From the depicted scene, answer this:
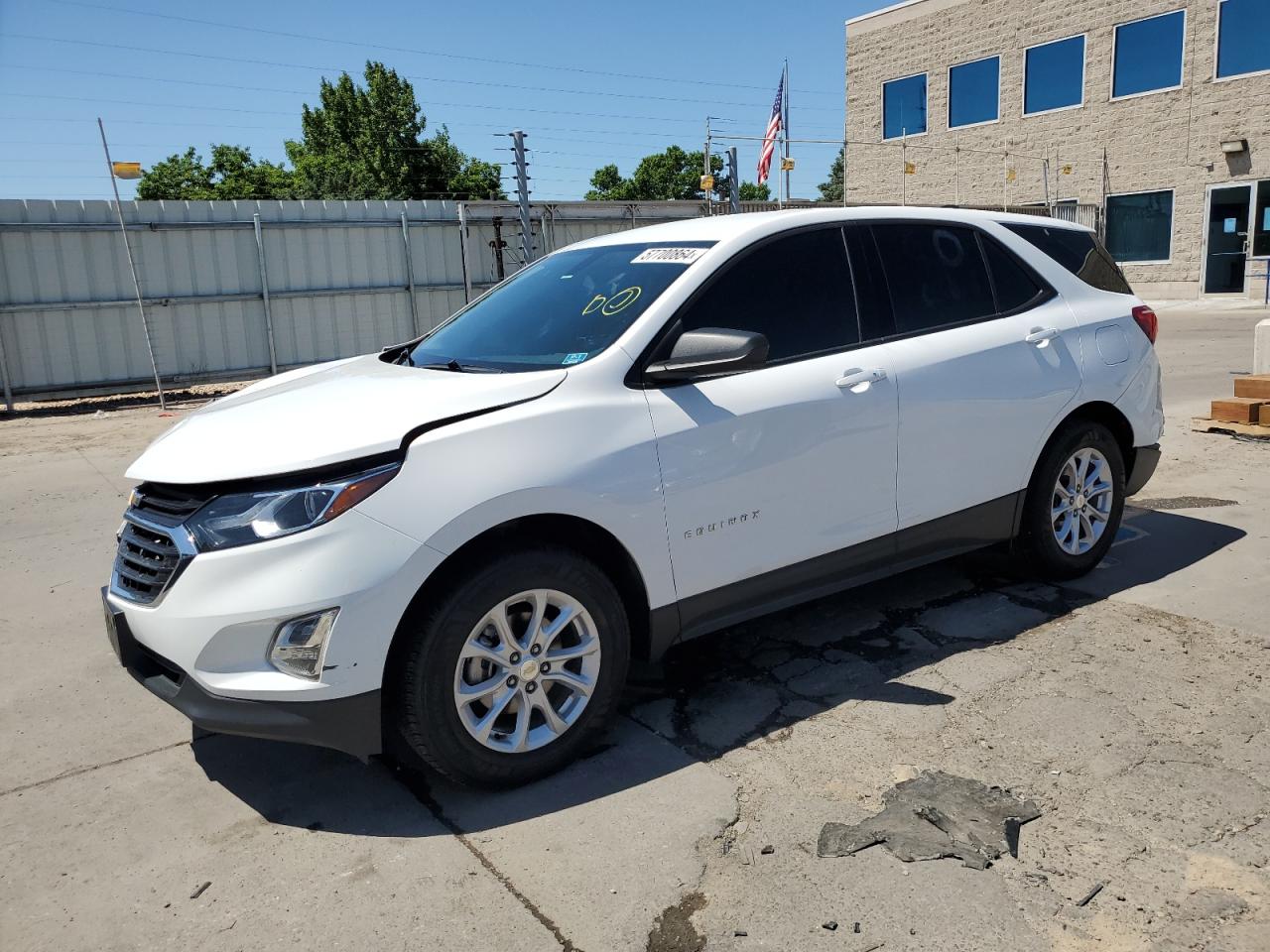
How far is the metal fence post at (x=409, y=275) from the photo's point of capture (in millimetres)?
15430

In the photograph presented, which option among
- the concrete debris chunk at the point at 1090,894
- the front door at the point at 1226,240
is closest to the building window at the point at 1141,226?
the front door at the point at 1226,240

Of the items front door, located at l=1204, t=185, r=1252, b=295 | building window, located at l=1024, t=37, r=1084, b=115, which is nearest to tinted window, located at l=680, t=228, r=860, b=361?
front door, located at l=1204, t=185, r=1252, b=295

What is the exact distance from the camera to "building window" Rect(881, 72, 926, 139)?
A: 33.8m

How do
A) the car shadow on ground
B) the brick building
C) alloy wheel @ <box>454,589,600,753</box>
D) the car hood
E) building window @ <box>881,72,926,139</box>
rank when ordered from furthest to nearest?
building window @ <box>881,72,926,139</box> < the brick building < the car shadow on ground < alloy wheel @ <box>454,589,600,753</box> < the car hood

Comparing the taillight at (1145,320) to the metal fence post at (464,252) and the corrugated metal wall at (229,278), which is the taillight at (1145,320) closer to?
the metal fence post at (464,252)

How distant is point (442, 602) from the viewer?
9.57 feet

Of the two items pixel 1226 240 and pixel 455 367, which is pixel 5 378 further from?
pixel 1226 240

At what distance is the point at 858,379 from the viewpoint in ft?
12.6

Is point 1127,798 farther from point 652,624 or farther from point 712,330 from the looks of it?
point 712,330

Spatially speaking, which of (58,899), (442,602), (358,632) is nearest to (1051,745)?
(442,602)

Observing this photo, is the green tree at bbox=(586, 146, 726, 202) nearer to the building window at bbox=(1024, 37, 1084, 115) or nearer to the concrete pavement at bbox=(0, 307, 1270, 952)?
the building window at bbox=(1024, 37, 1084, 115)

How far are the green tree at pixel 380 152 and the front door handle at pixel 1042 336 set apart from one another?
51.8 meters

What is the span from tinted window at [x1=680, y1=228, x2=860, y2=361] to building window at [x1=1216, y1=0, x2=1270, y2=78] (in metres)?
27.2

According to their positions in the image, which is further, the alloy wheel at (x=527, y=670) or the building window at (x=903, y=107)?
the building window at (x=903, y=107)
